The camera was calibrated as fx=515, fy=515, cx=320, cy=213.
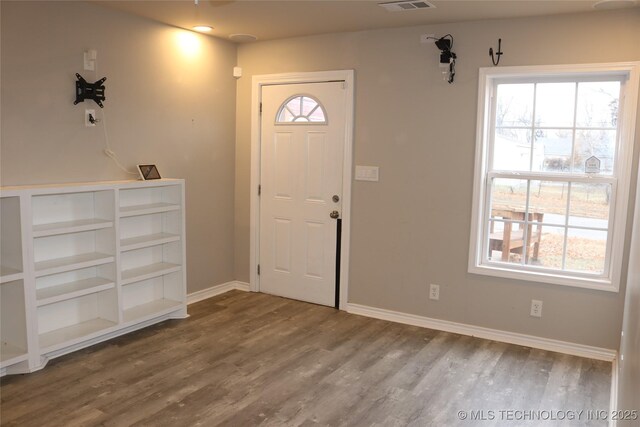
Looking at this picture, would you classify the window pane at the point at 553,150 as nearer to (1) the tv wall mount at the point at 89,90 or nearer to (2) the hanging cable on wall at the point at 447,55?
(2) the hanging cable on wall at the point at 447,55

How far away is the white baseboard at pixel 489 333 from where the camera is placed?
146 inches

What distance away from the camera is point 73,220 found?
144 inches

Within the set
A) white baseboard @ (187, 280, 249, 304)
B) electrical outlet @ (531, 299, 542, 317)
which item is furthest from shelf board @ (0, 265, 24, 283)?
electrical outlet @ (531, 299, 542, 317)

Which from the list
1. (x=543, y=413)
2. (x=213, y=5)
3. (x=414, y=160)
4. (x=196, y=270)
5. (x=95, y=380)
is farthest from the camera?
(x=196, y=270)

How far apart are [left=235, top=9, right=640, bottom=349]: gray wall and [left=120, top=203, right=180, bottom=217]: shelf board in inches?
61.2

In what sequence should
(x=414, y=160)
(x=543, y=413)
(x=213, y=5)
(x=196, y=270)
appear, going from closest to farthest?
(x=543, y=413), (x=213, y=5), (x=414, y=160), (x=196, y=270)

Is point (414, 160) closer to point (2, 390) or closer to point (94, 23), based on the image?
point (94, 23)

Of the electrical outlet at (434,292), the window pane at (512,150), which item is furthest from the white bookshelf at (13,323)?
the window pane at (512,150)

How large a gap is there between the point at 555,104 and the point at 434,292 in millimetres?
1714

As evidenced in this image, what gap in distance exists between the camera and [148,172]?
13.5ft

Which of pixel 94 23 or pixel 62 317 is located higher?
pixel 94 23

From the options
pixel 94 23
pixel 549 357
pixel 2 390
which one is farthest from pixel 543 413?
pixel 94 23

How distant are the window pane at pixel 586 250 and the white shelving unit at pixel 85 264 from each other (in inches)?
119

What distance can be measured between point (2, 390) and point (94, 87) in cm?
208
